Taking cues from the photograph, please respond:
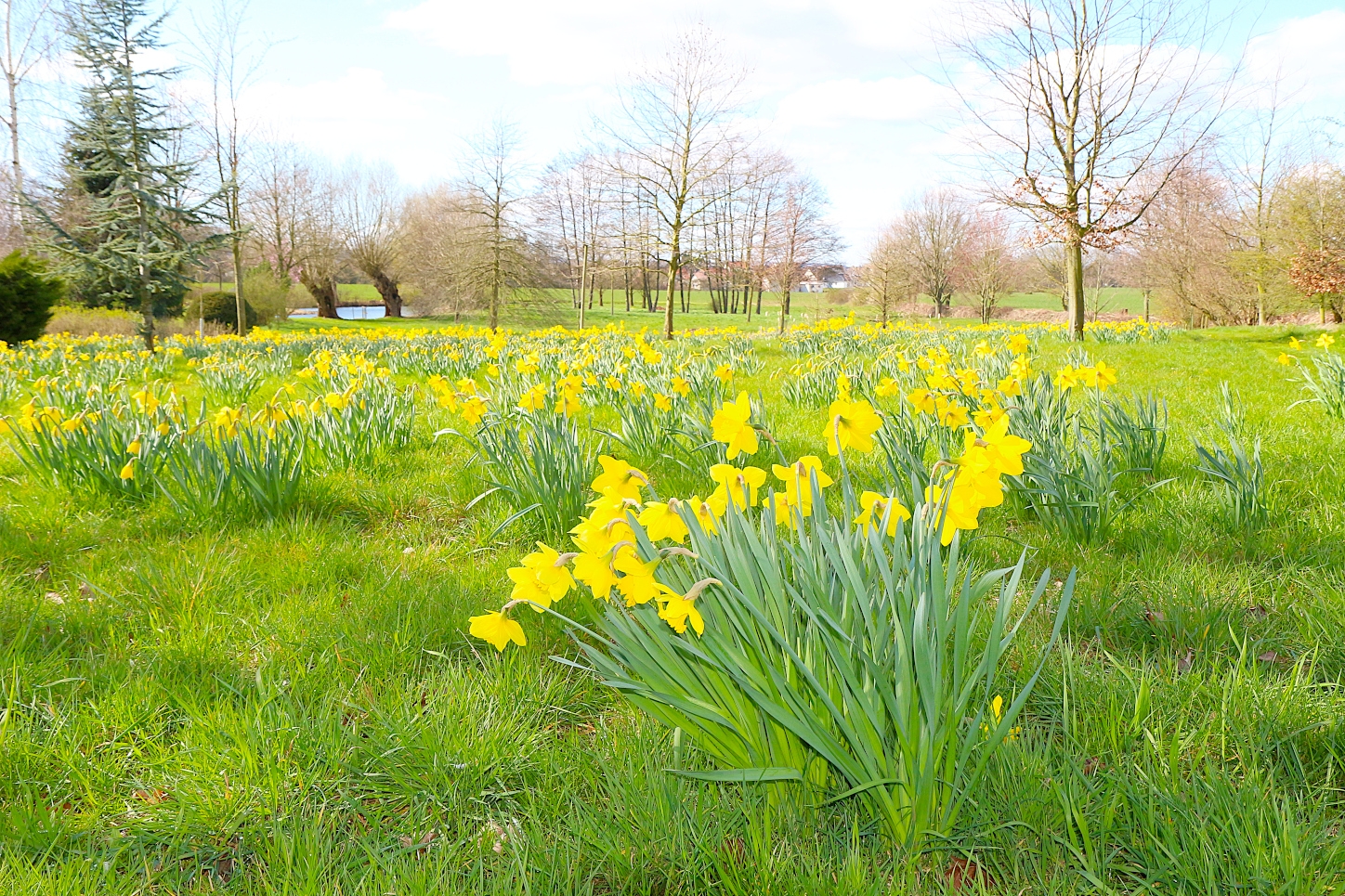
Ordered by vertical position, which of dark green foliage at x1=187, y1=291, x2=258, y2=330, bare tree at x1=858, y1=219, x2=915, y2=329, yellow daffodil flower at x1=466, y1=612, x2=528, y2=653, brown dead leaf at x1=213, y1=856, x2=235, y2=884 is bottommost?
brown dead leaf at x1=213, y1=856, x2=235, y2=884

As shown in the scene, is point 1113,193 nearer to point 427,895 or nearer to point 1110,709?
point 1110,709

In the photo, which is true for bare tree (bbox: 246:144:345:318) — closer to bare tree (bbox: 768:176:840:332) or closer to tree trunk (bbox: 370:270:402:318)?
tree trunk (bbox: 370:270:402:318)

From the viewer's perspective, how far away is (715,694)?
1.46 m

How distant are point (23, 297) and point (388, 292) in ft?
88.2

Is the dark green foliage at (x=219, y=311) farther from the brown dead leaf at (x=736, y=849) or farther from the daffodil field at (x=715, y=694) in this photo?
the brown dead leaf at (x=736, y=849)

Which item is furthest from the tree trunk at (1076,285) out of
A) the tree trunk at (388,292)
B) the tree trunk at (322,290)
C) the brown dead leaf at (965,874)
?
the tree trunk at (388,292)

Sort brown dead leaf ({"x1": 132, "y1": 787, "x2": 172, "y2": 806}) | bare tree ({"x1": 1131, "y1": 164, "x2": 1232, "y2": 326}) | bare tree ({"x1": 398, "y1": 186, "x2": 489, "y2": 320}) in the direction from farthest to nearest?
bare tree ({"x1": 398, "y1": 186, "x2": 489, "y2": 320})
bare tree ({"x1": 1131, "y1": 164, "x2": 1232, "y2": 326})
brown dead leaf ({"x1": 132, "y1": 787, "x2": 172, "y2": 806})

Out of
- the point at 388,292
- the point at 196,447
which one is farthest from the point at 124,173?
the point at 388,292

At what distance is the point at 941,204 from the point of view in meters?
36.8

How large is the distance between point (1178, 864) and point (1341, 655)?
3.53 ft

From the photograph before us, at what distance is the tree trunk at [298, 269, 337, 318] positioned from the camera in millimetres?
36031

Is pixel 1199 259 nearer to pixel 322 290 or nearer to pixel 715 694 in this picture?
pixel 715 694

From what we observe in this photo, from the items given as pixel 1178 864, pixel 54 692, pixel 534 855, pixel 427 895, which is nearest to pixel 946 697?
pixel 1178 864

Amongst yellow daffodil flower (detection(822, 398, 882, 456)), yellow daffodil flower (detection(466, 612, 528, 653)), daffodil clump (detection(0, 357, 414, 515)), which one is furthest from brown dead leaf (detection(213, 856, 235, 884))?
daffodil clump (detection(0, 357, 414, 515))
